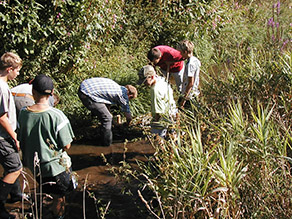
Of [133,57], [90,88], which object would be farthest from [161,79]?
[133,57]

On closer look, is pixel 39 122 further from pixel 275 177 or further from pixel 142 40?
pixel 142 40

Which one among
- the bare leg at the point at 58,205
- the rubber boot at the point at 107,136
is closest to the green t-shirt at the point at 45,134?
the bare leg at the point at 58,205

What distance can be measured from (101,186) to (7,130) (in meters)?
1.87

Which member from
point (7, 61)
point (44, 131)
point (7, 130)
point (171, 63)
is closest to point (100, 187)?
point (7, 130)

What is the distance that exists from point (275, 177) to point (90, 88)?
330 centimetres

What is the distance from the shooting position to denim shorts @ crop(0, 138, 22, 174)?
4242 mm

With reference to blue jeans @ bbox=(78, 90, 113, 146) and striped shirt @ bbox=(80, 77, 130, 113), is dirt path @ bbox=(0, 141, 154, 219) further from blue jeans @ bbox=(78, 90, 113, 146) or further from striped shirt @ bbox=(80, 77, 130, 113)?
striped shirt @ bbox=(80, 77, 130, 113)

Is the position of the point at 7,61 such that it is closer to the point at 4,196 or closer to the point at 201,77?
the point at 4,196

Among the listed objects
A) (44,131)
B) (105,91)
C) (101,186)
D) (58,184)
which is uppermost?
(44,131)

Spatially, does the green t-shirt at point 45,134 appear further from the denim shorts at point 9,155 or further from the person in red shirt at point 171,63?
the person in red shirt at point 171,63

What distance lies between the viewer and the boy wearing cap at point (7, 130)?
13.4ft

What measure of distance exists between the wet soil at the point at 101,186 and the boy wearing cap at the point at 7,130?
0.34 meters

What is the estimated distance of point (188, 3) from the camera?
9.98 m

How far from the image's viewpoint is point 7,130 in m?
4.13
